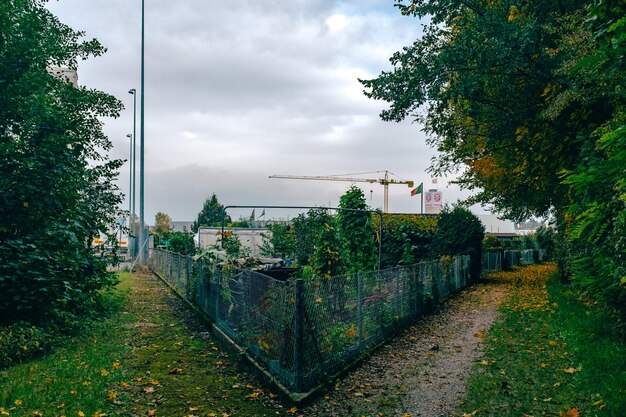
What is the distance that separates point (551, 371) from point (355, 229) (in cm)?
878

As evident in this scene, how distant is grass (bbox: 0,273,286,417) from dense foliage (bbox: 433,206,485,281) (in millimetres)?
16186

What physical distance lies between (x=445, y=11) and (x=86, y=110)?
12.6 m

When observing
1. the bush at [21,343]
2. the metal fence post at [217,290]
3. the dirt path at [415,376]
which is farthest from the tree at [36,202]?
the dirt path at [415,376]

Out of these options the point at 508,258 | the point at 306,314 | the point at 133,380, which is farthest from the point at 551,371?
the point at 508,258

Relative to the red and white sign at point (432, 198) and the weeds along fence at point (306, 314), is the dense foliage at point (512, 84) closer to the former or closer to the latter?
the weeds along fence at point (306, 314)

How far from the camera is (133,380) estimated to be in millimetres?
7027

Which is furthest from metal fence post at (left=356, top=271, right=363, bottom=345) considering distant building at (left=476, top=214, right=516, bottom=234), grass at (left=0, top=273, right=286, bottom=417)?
distant building at (left=476, top=214, right=516, bottom=234)

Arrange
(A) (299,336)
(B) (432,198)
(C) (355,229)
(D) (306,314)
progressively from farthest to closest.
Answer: (B) (432,198) → (C) (355,229) → (D) (306,314) → (A) (299,336)

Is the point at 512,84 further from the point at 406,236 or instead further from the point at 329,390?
the point at 329,390

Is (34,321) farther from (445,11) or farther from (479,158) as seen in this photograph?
(479,158)

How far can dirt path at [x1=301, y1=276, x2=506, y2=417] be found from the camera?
20.3 ft

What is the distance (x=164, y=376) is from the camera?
734 cm

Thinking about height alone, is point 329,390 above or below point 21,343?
below

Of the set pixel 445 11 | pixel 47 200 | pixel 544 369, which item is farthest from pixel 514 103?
pixel 47 200
